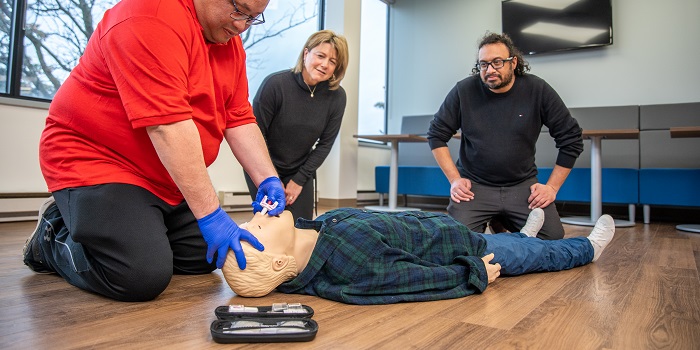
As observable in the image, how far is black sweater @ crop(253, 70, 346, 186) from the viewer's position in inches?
93.4

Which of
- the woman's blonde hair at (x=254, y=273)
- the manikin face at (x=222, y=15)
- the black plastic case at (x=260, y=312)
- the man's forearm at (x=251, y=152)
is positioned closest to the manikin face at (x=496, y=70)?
the man's forearm at (x=251, y=152)

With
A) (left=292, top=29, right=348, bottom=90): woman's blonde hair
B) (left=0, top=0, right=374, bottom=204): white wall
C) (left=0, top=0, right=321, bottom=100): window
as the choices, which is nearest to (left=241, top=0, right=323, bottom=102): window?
(left=0, top=0, right=374, bottom=204): white wall

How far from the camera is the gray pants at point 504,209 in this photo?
7.28 ft

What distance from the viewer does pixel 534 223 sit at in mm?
2061

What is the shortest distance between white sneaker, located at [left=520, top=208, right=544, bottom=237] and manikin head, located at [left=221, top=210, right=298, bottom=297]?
119cm

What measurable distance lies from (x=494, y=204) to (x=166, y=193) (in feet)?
4.85

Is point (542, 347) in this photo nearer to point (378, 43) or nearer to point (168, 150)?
point (168, 150)

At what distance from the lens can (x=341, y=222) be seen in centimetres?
135

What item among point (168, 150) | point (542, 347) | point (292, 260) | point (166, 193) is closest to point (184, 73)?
→ point (168, 150)

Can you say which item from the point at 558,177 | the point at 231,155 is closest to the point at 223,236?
the point at 558,177

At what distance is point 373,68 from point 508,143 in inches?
157

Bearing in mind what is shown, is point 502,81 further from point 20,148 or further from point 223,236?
point 20,148

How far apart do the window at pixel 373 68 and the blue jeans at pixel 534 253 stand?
13.8ft

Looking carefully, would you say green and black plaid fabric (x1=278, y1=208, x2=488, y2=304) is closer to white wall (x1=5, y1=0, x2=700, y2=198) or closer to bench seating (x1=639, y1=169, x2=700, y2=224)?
white wall (x1=5, y1=0, x2=700, y2=198)
